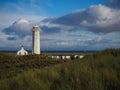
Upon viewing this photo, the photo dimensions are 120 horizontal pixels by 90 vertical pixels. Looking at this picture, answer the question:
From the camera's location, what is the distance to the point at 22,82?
358 inches

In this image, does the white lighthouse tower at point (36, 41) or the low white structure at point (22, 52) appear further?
the low white structure at point (22, 52)

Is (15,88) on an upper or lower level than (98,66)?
lower

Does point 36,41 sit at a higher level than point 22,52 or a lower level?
higher

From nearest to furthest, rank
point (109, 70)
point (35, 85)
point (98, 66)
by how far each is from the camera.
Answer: point (35, 85) < point (109, 70) < point (98, 66)

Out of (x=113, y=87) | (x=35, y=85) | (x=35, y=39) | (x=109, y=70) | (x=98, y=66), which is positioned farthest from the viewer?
(x=35, y=39)

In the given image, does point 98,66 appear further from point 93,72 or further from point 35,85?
point 35,85

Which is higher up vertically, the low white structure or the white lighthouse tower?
the white lighthouse tower

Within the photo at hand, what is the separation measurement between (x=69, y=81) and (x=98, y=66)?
2129 mm

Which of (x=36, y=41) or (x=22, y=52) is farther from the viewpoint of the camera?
(x=22, y=52)

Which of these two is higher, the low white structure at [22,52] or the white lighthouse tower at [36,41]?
the white lighthouse tower at [36,41]

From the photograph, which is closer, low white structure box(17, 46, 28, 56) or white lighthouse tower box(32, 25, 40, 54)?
white lighthouse tower box(32, 25, 40, 54)

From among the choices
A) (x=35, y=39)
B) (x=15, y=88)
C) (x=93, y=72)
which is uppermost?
(x=35, y=39)

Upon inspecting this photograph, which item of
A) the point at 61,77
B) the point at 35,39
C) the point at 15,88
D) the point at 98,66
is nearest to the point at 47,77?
the point at 61,77

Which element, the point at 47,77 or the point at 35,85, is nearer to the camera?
Answer: the point at 35,85
